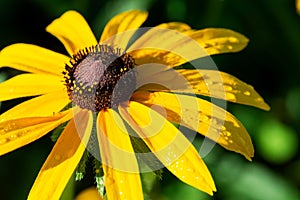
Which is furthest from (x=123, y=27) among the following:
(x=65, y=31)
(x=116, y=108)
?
(x=116, y=108)

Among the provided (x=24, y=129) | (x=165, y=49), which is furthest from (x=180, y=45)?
(x=24, y=129)

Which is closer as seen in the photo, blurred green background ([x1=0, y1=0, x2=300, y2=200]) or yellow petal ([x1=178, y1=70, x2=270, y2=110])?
yellow petal ([x1=178, y1=70, x2=270, y2=110])

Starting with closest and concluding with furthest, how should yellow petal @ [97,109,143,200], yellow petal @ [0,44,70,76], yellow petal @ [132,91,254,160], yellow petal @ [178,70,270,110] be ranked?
yellow petal @ [97,109,143,200], yellow petal @ [132,91,254,160], yellow petal @ [178,70,270,110], yellow petal @ [0,44,70,76]

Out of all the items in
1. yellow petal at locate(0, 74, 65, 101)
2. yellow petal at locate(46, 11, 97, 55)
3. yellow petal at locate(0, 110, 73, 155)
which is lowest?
yellow petal at locate(0, 110, 73, 155)

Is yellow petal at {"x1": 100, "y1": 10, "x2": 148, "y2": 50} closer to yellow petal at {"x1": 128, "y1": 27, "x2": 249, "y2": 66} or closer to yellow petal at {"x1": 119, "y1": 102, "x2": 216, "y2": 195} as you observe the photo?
yellow petal at {"x1": 128, "y1": 27, "x2": 249, "y2": 66}

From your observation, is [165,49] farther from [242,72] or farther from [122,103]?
[242,72]

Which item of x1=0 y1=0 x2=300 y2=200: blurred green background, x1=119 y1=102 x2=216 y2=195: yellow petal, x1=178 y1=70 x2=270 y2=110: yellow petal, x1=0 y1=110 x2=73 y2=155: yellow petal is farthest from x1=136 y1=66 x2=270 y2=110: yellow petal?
x1=0 y1=0 x2=300 y2=200: blurred green background

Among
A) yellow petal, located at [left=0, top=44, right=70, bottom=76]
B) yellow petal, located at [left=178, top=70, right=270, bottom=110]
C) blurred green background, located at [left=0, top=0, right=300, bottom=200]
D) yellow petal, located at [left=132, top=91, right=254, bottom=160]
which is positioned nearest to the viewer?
yellow petal, located at [left=132, top=91, right=254, bottom=160]

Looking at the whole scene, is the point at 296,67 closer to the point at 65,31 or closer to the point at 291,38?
the point at 291,38

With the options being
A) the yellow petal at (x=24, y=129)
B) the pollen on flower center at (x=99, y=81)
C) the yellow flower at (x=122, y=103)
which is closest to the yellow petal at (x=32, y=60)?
the yellow flower at (x=122, y=103)
